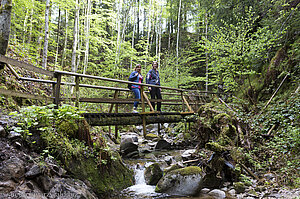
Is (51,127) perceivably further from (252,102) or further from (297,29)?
(297,29)

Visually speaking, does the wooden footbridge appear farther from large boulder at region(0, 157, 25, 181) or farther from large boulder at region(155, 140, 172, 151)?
large boulder at region(0, 157, 25, 181)

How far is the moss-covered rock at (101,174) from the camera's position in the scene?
11.0 ft

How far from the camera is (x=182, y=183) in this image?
4238 millimetres

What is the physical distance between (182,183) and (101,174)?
172 cm

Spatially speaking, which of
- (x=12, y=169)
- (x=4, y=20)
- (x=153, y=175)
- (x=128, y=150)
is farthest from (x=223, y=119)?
(x=4, y=20)

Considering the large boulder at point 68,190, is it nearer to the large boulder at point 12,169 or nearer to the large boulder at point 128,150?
the large boulder at point 12,169

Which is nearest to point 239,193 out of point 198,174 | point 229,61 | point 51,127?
point 198,174

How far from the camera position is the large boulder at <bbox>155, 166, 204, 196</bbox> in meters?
4.17

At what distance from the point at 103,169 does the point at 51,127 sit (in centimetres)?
127

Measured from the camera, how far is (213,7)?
446 inches

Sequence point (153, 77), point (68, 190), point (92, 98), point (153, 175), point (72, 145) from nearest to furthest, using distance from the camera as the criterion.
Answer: point (68, 190)
point (72, 145)
point (153, 175)
point (92, 98)
point (153, 77)

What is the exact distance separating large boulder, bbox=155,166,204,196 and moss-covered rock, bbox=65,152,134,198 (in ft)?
2.54

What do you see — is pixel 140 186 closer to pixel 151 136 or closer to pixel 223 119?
pixel 223 119

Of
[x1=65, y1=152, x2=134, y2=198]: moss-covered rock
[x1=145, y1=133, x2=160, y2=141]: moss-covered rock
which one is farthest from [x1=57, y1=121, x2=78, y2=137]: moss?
[x1=145, y1=133, x2=160, y2=141]: moss-covered rock
